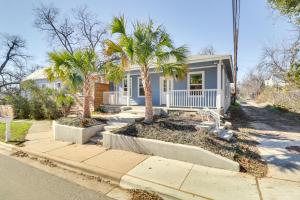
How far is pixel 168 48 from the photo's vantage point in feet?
21.5

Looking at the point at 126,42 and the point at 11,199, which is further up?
the point at 126,42

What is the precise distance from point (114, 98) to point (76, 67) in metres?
5.66

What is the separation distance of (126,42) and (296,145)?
6985mm

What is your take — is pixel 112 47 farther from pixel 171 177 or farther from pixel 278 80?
pixel 278 80

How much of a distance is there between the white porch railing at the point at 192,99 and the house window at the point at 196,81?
0.74 meters

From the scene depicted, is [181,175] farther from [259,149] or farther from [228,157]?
[259,149]

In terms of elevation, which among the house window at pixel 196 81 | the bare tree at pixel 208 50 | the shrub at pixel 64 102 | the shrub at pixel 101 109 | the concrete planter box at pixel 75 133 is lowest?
the concrete planter box at pixel 75 133

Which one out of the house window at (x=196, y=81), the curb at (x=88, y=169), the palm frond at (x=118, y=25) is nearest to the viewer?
the curb at (x=88, y=169)

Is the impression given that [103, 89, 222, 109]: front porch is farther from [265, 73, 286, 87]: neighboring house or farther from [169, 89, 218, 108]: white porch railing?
[265, 73, 286, 87]: neighboring house

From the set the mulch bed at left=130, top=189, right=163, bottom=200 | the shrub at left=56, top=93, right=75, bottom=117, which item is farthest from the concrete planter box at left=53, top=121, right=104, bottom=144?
the shrub at left=56, top=93, right=75, bottom=117

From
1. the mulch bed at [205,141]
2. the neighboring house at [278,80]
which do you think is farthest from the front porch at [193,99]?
the neighboring house at [278,80]

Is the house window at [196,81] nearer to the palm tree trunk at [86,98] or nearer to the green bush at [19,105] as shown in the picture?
the palm tree trunk at [86,98]

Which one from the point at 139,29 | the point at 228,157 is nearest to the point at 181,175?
the point at 228,157

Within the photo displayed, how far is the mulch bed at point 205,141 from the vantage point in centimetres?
425
